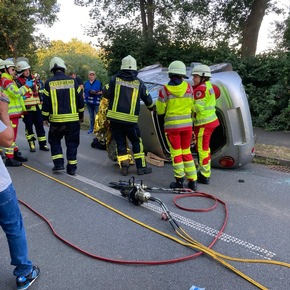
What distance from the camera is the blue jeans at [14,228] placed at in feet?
7.50

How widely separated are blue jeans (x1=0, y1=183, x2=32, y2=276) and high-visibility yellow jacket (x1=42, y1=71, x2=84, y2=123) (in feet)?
9.58

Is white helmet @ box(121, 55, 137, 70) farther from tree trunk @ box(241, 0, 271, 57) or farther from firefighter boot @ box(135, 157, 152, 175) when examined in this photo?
tree trunk @ box(241, 0, 271, 57)

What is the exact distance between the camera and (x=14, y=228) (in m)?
2.38

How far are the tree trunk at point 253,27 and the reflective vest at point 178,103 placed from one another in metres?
7.56

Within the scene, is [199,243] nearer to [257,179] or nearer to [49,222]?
[49,222]

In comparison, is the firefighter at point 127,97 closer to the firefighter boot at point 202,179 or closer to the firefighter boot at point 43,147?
the firefighter boot at point 202,179

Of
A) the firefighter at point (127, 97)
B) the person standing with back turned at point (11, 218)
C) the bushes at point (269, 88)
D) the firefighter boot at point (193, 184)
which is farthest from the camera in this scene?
the bushes at point (269, 88)

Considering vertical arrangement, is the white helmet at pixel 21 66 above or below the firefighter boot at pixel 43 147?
above

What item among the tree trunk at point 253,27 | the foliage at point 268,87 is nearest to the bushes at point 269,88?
the foliage at point 268,87

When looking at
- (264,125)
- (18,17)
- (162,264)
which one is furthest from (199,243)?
(18,17)

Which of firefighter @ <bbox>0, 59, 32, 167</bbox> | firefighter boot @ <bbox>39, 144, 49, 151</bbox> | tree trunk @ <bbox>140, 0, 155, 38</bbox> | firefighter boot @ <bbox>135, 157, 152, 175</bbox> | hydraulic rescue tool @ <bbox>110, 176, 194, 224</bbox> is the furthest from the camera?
tree trunk @ <bbox>140, 0, 155, 38</bbox>

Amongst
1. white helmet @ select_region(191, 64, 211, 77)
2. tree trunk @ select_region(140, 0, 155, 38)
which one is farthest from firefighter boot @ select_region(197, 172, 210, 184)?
tree trunk @ select_region(140, 0, 155, 38)

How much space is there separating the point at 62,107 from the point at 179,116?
1.90 meters

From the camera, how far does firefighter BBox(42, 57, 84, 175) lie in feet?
16.7
